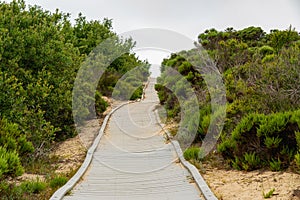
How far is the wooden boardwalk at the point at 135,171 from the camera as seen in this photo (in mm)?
7223

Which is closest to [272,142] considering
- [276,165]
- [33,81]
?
[276,165]

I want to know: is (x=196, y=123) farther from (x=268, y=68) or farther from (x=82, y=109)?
(x=82, y=109)

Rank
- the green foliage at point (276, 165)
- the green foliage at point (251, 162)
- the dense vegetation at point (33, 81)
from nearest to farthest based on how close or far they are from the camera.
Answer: the green foliage at point (276, 165) → the green foliage at point (251, 162) → the dense vegetation at point (33, 81)

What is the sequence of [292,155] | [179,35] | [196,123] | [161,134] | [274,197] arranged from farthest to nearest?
[179,35]
[161,134]
[196,123]
[292,155]
[274,197]

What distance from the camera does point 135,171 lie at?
29.5 ft

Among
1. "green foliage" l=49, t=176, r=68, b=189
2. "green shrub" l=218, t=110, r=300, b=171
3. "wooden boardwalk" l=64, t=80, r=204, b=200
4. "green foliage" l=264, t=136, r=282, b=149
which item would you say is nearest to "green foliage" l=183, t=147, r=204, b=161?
"wooden boardwalk" l=64, t=80, r=204, b=200

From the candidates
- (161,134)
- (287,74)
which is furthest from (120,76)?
(287,74)

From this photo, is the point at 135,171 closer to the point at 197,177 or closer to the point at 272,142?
the point at 197,177

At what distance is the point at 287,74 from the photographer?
32.1 feet

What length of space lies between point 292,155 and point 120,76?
75.6 ft

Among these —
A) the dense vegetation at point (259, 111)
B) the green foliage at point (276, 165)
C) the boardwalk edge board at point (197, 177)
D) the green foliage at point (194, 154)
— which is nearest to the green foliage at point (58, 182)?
the boardwalk edge board at point (197, 177)

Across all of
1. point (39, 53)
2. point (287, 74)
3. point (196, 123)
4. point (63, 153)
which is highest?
point (39, 53)

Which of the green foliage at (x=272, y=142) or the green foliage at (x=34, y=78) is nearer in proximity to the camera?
the green foliage at (x=272, y=142)

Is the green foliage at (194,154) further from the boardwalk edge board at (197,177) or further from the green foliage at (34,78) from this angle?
the green foliage at (34,78)
